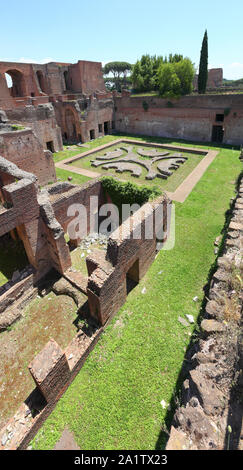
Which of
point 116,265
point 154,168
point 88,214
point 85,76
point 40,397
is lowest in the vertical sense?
point 40,397

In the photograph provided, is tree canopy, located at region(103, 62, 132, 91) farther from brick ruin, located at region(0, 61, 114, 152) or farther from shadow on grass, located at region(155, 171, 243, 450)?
shadow on grass, located at region(155, 171, 243, 450)

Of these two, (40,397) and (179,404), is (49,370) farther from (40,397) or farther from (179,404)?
(179,404)

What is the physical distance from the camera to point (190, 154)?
2217 cm

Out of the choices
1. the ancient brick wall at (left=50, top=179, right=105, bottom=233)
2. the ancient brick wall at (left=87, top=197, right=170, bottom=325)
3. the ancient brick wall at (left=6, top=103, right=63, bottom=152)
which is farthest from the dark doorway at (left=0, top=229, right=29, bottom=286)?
the ancient brick wall at (left=6, top=103, right=63, bottom=152)

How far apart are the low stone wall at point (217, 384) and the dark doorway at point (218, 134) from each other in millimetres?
23344

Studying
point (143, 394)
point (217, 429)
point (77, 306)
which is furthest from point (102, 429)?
point (77, 306)

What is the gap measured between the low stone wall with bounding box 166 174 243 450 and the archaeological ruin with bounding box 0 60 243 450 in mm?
39

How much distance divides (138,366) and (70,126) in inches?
1127

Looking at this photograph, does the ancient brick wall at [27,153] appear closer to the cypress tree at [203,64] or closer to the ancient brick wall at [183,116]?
the ancient brick wall at [183,116]

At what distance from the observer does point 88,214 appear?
1177 cm

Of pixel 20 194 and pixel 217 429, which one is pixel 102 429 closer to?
pixel 217 429

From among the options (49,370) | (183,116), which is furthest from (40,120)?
(49,370)

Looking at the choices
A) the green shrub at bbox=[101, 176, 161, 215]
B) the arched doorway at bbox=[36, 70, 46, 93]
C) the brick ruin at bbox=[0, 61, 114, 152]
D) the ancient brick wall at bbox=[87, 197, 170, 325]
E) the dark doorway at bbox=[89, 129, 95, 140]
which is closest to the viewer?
the ancient brick wall at bbox=[87, 197, 170, 325]

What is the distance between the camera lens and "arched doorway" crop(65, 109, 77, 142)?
89.5 ft
